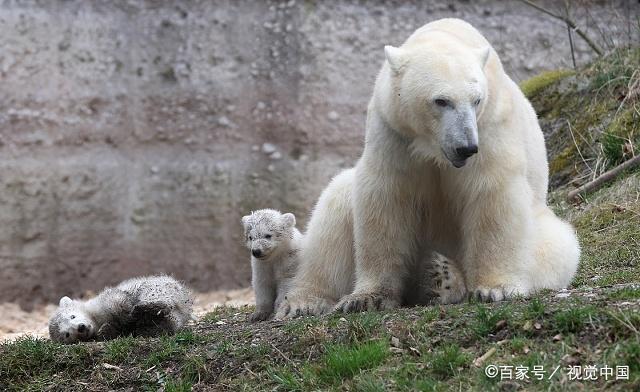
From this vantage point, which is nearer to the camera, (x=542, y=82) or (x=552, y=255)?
(x=552, y=255)

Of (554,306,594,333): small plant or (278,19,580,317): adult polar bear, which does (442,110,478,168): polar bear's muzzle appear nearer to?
(278,19,580,317): adult polar bear

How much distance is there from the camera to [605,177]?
885 cm

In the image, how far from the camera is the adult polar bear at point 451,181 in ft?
17.0

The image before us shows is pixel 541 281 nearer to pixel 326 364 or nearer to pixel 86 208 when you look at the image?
pixel 326 364

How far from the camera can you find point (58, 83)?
501 inches

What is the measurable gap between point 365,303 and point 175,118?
776cm

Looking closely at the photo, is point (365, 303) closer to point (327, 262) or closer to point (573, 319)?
point (327, 262)

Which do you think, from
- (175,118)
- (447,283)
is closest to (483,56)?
(447,283)

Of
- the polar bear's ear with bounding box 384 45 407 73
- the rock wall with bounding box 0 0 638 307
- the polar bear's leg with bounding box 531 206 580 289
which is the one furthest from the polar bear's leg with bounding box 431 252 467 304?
the rock wall with bounding box 0 0 638 307

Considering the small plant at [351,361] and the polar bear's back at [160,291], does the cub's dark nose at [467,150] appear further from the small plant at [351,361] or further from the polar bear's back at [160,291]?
the polar bear's back at [160,291]

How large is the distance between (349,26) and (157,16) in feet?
8.52

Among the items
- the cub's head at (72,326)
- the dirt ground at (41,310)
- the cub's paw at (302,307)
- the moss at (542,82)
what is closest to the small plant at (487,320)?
the cub's paw at (302,307)

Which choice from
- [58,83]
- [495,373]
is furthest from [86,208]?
[495,373]

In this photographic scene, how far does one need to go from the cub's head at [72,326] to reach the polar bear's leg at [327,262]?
46.3 inches
